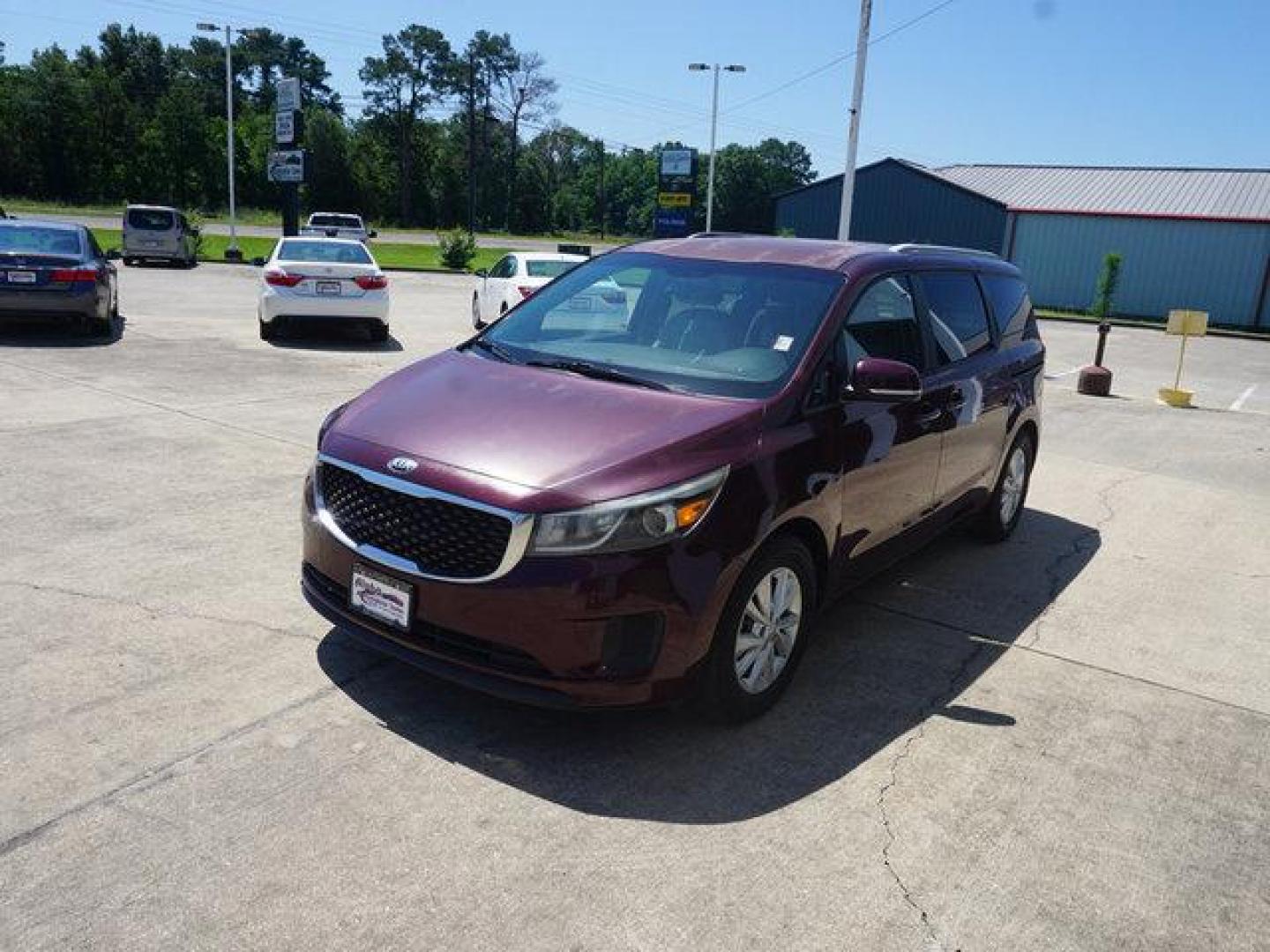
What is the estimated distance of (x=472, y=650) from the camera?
3.47m

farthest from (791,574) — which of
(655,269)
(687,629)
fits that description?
(655,269)

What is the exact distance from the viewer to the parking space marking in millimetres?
14450

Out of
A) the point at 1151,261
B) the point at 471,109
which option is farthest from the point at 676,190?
the point at 471,109

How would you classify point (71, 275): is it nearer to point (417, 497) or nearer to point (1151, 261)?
point (417, 497)

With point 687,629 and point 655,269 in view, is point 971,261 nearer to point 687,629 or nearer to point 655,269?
point 655,269

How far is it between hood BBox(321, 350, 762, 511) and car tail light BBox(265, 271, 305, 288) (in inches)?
402

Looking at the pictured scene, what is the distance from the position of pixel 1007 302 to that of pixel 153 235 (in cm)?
2798

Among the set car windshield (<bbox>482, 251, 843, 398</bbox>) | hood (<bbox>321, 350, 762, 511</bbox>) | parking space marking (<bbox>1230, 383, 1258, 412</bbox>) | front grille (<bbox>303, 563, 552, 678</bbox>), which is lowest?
parking space marking (<bbox>1230, 383, 1258, 412</bbox>)

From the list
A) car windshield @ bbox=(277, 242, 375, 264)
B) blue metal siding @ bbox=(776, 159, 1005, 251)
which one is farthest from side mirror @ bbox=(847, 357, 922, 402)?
blue metal siding @ bbox=(776, 159, 1005, 251)

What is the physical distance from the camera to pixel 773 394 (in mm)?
4008

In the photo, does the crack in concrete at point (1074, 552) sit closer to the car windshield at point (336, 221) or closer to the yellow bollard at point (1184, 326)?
the yellow bollard at point (1184, 326)

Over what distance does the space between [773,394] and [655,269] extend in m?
1.29

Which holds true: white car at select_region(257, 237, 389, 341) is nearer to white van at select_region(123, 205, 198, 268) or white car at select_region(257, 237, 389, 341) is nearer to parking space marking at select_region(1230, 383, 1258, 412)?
parking space marking at select_region(1230, 383, 1258, 412)

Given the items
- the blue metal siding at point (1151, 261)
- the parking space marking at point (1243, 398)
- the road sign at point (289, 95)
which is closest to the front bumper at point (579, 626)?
the parking space marking at point (1243, 398)
